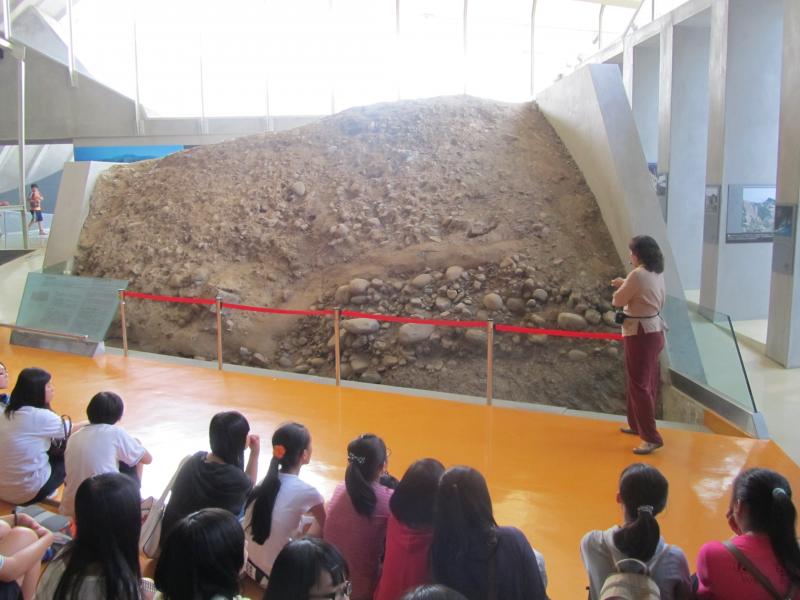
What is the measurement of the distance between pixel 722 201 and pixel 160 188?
10.8 metres

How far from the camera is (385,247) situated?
1083cm

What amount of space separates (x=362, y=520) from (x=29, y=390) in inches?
100

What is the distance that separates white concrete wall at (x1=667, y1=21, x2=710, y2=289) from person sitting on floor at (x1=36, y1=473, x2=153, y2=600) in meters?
12.3

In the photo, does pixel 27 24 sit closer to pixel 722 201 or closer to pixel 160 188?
pixel 160 188

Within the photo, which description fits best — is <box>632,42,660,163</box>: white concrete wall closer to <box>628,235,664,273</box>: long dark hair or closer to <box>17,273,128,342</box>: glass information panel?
<box>628,235,664,273</box>: long dark hair

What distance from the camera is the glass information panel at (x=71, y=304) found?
991 centimetres

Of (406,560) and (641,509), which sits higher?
(641,509)

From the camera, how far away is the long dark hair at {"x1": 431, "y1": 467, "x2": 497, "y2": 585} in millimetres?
2472

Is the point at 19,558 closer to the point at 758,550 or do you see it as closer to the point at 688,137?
the point at 758,550

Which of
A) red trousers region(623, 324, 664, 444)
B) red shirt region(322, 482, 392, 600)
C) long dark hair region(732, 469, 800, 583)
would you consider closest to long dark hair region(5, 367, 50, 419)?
red shirt region(322, 482, 392, 600)

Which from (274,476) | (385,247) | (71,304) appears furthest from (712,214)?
(71,304)

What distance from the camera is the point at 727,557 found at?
2.58 meters

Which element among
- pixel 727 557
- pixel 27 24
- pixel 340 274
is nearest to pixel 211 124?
pixel 27 24

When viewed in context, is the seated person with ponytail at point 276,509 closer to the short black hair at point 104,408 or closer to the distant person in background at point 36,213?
the short black hair at point 104,408
